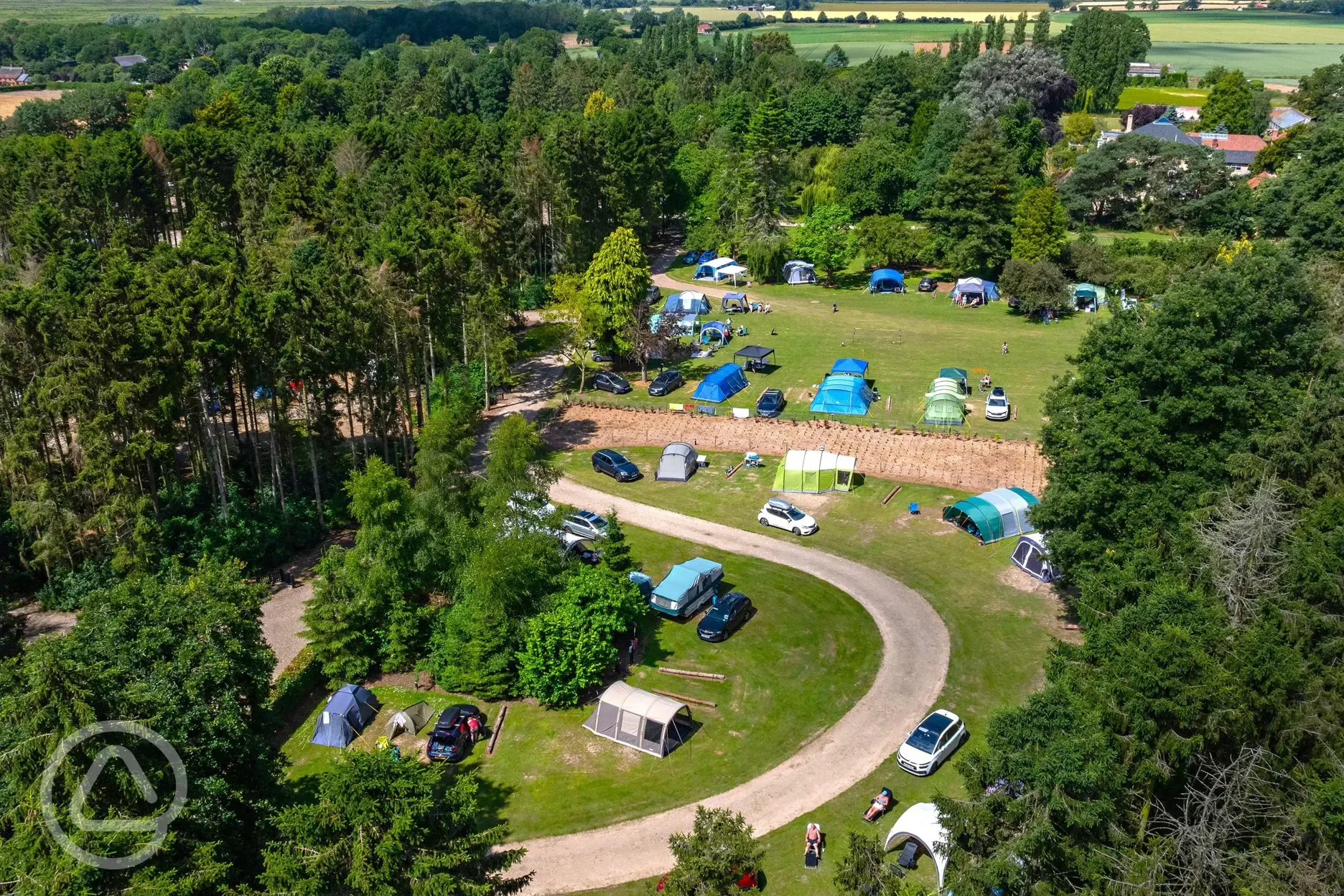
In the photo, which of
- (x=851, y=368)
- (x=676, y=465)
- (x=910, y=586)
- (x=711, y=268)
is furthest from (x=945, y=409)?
(x=711, y=268)

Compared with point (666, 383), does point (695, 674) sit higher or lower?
lower

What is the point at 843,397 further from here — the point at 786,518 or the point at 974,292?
the point at 974,292

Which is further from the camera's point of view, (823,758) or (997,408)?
(997,408)

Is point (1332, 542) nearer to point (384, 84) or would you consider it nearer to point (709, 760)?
point (709, 760)

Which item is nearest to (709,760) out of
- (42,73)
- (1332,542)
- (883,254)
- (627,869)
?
(627,869)

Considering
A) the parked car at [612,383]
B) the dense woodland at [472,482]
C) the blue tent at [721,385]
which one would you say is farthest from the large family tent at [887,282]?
the parked car at [612,383]

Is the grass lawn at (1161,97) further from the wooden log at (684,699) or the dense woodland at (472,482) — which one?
the wooden log at (684,699)
